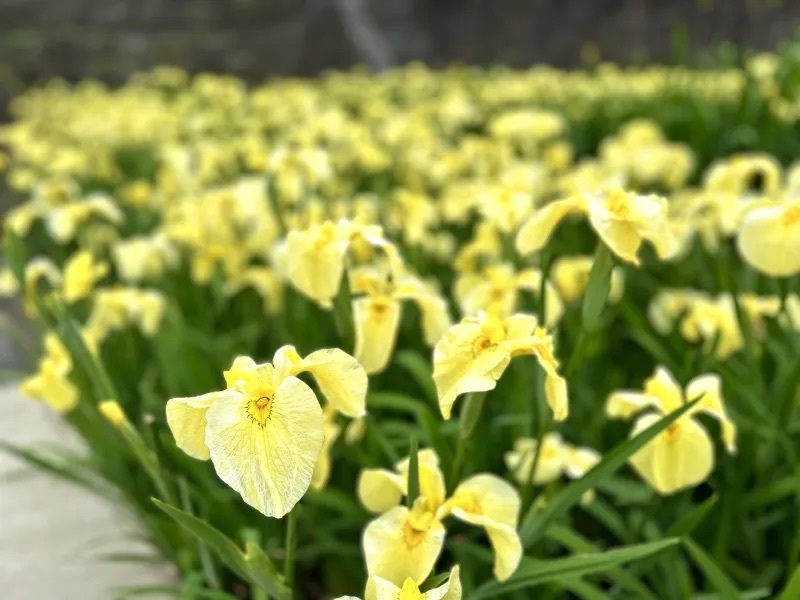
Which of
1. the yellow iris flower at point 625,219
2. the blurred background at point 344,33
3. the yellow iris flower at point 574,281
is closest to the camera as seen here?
the yellow iris flower at point 625,219

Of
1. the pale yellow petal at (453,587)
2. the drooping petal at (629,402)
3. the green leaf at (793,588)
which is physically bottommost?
the green leaf at (793,588)

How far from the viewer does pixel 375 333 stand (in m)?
0.76

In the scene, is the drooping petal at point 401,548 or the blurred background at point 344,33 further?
the blurred background at point 344,33

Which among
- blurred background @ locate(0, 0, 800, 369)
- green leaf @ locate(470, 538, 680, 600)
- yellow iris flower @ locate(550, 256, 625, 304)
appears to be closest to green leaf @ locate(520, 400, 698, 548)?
green leaf @ locate(470, 538, 680, 600)

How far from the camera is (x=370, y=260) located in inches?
65.2

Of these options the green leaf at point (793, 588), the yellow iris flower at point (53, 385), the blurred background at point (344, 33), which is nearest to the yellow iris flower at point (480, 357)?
the green leaf at point (793, 588)

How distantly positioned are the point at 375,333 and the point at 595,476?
226 mm

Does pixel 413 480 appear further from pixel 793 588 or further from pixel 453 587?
pixel 793 588

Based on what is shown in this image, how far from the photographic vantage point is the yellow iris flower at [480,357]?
1.91ft

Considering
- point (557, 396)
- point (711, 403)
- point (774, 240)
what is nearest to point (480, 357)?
point (557, 396)

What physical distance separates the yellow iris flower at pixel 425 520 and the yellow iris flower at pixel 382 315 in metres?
0.11

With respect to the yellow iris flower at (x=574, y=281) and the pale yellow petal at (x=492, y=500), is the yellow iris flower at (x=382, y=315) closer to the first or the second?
the pale yellow petal at (x=492, y=500)

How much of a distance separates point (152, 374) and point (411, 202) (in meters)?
0.56

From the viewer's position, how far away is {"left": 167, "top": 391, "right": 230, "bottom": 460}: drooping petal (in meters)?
0.52
